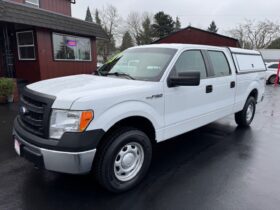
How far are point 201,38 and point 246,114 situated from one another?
1691 centimetres

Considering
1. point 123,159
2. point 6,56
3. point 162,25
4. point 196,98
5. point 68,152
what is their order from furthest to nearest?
point 162,25 < point 6,56 < point 196,98 < point 123,159 < point 68,152

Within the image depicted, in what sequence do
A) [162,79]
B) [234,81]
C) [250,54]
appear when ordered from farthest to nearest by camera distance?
1. [250,54]
2. [234,81]
3. [162,79]

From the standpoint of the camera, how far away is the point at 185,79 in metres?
3.27

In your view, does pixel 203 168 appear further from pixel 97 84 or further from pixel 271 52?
pixel 271 52

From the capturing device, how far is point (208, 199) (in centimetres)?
291

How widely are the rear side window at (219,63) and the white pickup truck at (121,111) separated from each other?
1.1 inches

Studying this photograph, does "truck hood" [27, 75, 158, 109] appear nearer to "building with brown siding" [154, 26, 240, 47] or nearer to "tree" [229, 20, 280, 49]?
"building with brown siding" [154, 26, 240, 47]

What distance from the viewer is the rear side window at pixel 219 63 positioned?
454cm

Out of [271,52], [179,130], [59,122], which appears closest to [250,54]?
[179,130]

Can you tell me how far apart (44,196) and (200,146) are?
2.94 meters

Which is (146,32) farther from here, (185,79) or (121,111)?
(121,111)

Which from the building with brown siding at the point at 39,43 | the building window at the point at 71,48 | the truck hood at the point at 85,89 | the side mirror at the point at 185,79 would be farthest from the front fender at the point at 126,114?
the building window at the point at 71,48

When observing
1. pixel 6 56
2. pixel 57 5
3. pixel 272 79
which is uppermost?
pixel 57 5

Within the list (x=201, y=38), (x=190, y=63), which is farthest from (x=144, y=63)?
(x=201, y=38)
